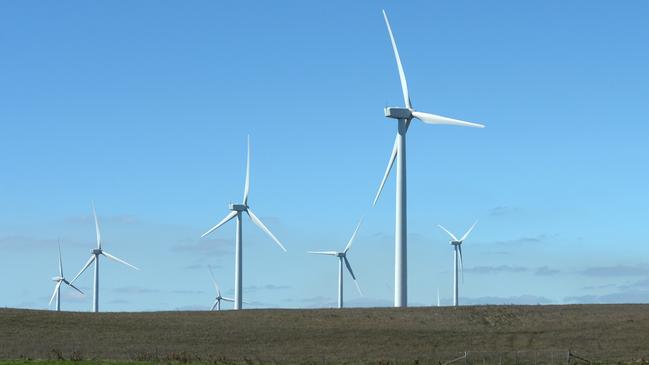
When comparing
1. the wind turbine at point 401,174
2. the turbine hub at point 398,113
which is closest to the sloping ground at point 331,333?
the wind turbine at point 401,174

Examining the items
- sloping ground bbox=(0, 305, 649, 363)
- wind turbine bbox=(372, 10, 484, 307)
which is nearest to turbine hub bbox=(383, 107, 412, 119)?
wind turbine bbox=(372, 10, 484, 307)

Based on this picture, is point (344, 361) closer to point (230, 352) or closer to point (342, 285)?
point (230, 352)

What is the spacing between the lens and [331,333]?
83250 mm

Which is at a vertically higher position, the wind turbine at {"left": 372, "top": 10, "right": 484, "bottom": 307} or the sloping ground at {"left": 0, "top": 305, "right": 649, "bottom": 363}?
the wind turbine at {"left": 372, "top": 10, "right": 484, "bottom": 307}

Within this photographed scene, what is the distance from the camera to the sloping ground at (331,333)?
73250 mm

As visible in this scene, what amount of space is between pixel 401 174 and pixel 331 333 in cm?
1759

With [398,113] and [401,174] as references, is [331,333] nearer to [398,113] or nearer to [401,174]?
[401,174]

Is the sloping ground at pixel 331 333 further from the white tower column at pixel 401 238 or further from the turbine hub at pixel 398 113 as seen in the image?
the turbine hub at pixel 398 113

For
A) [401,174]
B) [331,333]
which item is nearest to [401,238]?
[401,174]

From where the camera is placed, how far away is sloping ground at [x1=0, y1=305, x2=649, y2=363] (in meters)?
73.2

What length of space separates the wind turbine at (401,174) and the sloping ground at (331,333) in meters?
2.20

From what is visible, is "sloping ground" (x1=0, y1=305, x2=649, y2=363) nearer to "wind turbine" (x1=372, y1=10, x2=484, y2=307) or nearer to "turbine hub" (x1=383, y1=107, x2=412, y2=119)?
"wind turbine" (x1=372, y1=10, x2=484, y2=307)

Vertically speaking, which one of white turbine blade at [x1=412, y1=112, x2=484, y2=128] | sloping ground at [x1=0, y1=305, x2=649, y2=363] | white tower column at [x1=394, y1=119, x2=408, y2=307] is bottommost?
sloping ground at [x1=0, y1=305, x2=649, y2=363]

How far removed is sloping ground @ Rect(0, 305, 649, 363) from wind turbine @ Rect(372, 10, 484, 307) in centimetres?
220
